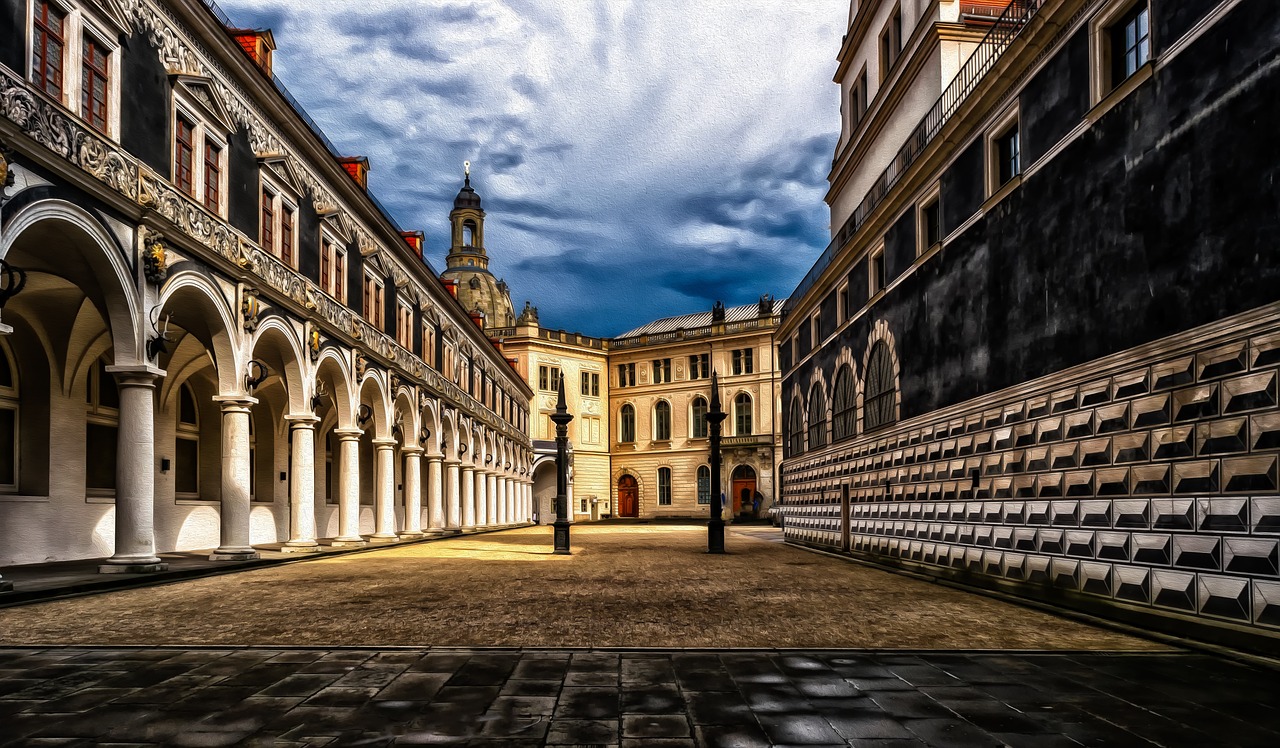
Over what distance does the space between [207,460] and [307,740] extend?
21.3m

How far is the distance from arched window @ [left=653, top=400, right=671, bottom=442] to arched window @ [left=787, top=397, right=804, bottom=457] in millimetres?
36612

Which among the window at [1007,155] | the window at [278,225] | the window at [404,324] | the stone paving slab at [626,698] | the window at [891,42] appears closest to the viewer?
the stone paving slab at [626,698]

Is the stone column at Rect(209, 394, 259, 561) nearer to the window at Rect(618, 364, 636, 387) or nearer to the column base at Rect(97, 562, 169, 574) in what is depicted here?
the column base at Rect(97, 562, 169, 574)

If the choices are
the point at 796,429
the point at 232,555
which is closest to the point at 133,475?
the point at 232,555

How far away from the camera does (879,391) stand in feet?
69.8

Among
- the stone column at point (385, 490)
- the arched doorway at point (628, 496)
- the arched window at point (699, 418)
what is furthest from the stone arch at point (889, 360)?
the arched doorway at point (628, 496)

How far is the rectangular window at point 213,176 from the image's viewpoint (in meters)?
18.0

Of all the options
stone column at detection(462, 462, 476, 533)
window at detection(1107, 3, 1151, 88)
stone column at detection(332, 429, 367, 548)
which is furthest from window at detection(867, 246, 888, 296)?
stone column at detection(462, 462, 476, 533)

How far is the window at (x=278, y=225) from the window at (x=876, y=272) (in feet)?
51.5

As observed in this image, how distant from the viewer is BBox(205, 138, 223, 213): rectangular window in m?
18.0

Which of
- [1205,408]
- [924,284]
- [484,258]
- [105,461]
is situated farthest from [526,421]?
[1205,408]

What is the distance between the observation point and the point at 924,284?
17.8m

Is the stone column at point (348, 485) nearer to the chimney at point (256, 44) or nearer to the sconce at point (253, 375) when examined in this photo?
the sconce at point (253, 375)

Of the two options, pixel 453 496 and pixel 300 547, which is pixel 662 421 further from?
pixel 300 547
